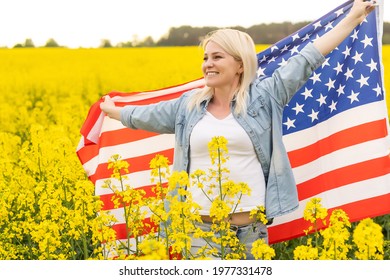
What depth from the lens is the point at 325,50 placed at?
167 inches

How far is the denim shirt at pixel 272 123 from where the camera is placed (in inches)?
164

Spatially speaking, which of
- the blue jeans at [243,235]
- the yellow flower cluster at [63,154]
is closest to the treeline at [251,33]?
the yellow flower cluster at [63,154]

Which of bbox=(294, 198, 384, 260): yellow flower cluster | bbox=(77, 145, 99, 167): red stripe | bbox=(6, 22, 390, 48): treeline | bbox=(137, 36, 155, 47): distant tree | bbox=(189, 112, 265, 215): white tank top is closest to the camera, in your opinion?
bbox=(294, 198, 384, 260): yellow flower cluster

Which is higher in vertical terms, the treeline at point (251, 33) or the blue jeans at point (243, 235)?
the treeline at point (251, 33)

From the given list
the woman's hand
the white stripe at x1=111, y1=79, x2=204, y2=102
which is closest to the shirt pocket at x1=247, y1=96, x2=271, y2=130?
the woman's hand

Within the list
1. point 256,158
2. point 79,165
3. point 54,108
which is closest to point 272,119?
point 256,158

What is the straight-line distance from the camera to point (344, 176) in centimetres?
506

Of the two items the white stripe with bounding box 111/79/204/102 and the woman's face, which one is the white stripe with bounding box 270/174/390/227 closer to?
the white stripe with bounding box 111/79/204/102

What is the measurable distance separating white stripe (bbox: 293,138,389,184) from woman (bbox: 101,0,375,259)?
2.80ft

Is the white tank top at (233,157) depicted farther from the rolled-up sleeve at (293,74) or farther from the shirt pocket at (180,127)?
the rolled-up sleeve at (293,74)

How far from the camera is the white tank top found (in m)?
4.10

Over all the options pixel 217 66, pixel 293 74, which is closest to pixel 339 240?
pixel 293 74

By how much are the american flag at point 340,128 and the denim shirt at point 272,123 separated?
2.75ft
